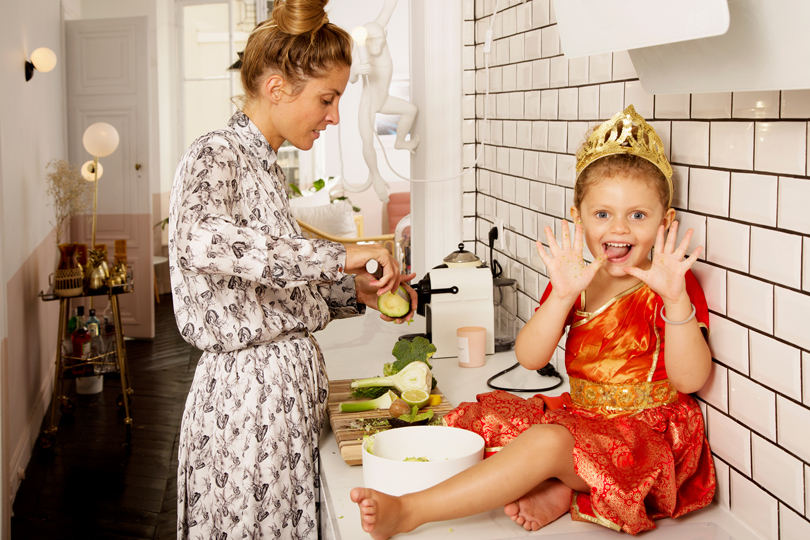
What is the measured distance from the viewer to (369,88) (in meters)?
2.46

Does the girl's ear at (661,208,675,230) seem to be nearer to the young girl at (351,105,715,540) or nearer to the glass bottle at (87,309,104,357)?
the young girl at (351,105,715,540)

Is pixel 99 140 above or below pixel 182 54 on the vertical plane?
below

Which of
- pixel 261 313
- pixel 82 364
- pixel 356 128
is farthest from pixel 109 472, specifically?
pixel 356 128

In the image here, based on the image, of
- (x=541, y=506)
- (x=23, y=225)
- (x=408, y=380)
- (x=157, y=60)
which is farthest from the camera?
(x=157, y=60)

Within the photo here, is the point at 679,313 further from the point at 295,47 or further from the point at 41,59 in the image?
the point at 41,59

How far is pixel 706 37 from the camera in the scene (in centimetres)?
90

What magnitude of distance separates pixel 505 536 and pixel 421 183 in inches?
64.2

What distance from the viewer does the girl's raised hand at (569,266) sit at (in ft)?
4.04

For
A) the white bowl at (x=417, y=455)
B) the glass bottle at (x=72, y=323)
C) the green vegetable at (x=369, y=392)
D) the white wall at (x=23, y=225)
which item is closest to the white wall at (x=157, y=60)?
the white wall at (x=23, y=225)

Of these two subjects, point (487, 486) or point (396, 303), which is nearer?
point (487, 486)

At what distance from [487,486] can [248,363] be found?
1.81 ft

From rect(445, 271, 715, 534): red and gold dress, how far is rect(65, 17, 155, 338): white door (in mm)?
4870

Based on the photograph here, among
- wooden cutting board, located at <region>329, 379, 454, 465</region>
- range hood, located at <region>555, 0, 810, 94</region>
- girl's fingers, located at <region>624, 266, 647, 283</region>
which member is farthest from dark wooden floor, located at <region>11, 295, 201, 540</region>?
range hood, located at <region>555, 0, 810, 94</region>

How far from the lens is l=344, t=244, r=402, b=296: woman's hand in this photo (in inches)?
52.8
